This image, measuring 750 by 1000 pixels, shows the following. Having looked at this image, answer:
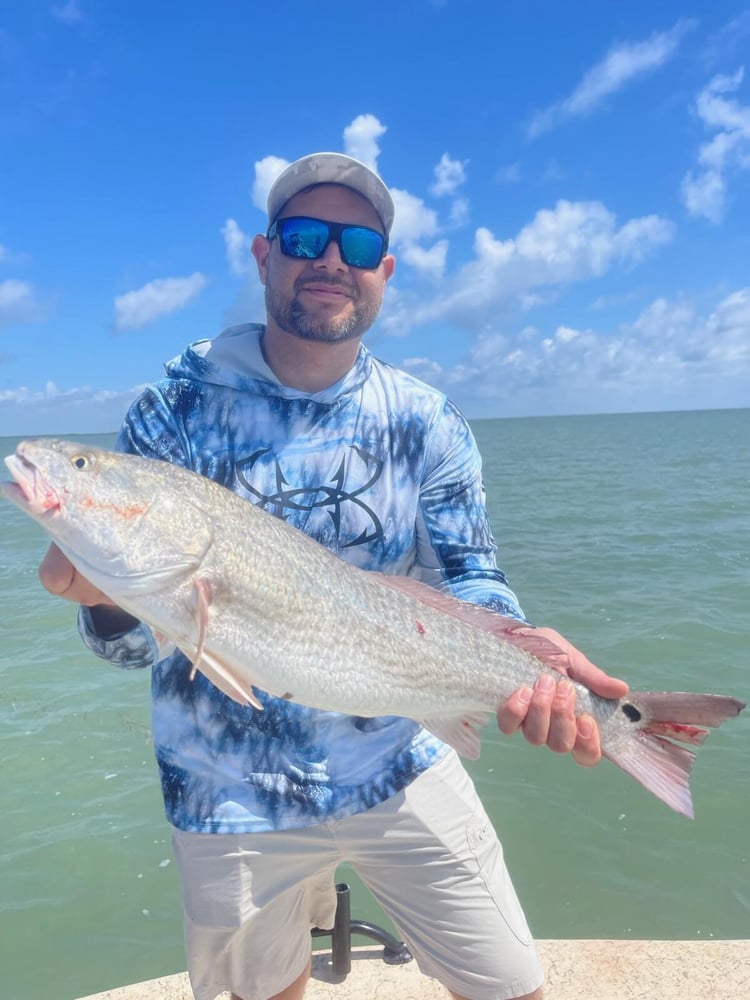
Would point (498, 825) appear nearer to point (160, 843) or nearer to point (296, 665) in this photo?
point (160, 843)

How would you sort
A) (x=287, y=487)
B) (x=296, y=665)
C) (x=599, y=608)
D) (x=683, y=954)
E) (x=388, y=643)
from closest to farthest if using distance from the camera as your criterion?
(x=296, y=665) < (x=388, y=643) < (x=287, y=487) < (x=683, y=954) < (x=599, y=608)

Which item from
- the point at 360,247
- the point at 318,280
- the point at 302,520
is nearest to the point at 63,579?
the point at 302,520

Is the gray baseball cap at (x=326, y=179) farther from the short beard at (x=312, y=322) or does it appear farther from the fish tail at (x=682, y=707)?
the fish tail at (x=682, y=707)

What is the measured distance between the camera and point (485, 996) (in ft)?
10.9

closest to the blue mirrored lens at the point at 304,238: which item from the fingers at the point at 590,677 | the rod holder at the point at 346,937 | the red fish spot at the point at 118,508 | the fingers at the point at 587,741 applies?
the red fish spot at the point at 118,508

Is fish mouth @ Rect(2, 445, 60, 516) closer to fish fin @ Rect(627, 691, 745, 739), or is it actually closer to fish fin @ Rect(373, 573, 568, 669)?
fish fin @ Rect(373, 573, 568, 669)

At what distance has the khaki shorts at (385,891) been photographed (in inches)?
130

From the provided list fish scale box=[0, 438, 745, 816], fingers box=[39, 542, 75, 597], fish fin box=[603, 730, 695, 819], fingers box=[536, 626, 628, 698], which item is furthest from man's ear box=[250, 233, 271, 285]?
fish fin box=[603, 730, 695, 819]

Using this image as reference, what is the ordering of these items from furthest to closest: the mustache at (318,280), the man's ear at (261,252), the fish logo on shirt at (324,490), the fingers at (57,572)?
the man's ear at (261,252), the mustache at (318,280), the fish logo on shirt at (324,490), the fingers at (57,572)

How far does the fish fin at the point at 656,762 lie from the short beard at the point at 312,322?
7.43 ft

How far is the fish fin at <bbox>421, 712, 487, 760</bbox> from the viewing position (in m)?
3.25

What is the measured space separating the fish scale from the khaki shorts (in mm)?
524

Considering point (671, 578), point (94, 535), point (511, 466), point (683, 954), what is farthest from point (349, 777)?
point (511, 466)

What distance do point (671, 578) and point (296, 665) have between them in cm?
1463
